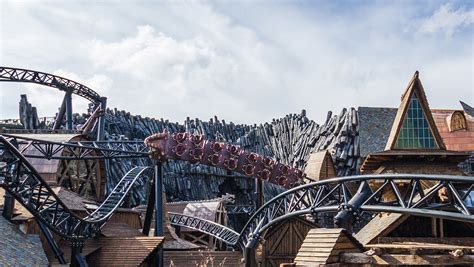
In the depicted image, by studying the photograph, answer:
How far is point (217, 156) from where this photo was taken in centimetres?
2133

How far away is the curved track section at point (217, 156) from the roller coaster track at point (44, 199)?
2.24 metres

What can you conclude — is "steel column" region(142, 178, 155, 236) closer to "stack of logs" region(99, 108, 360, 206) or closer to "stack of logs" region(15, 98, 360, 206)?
"stack of logs" region(15, 98, 360, 206)

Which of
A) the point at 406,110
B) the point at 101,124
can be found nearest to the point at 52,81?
the point at 101,124

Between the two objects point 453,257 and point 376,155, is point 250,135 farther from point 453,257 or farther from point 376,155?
point 453,257

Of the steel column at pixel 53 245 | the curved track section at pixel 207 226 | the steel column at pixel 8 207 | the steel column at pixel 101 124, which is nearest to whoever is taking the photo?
the steel column at pixel 8 207

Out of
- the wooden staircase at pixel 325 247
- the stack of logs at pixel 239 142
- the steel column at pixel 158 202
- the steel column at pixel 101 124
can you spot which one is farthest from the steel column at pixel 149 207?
the stack of logs at pixel 239 142

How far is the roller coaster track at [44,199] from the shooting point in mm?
14188

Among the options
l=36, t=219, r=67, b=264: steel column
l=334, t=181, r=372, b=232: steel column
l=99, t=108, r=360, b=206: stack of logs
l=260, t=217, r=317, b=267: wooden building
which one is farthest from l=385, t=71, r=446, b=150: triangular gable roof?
l=99, t=108, r=360, b=206: stack of logs

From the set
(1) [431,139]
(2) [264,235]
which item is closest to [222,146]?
(2) [264,235]

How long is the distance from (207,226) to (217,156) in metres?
5.99

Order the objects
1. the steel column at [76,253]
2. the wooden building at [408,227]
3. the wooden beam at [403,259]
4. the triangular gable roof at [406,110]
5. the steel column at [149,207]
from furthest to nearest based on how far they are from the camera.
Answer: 1. the steel column at [149,207]
2. the triangular gable roof at [406,110]
3. the steel column at [76,253]
4. the wooden building at [408,227]
5. the wooden beam at [403,259]

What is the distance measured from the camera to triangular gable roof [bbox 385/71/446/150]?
61.4 feet

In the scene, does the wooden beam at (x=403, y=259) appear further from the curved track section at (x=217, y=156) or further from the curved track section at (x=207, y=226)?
the curved track section at (x=207, y=226)

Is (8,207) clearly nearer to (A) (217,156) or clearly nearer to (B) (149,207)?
(B) (149,207)
